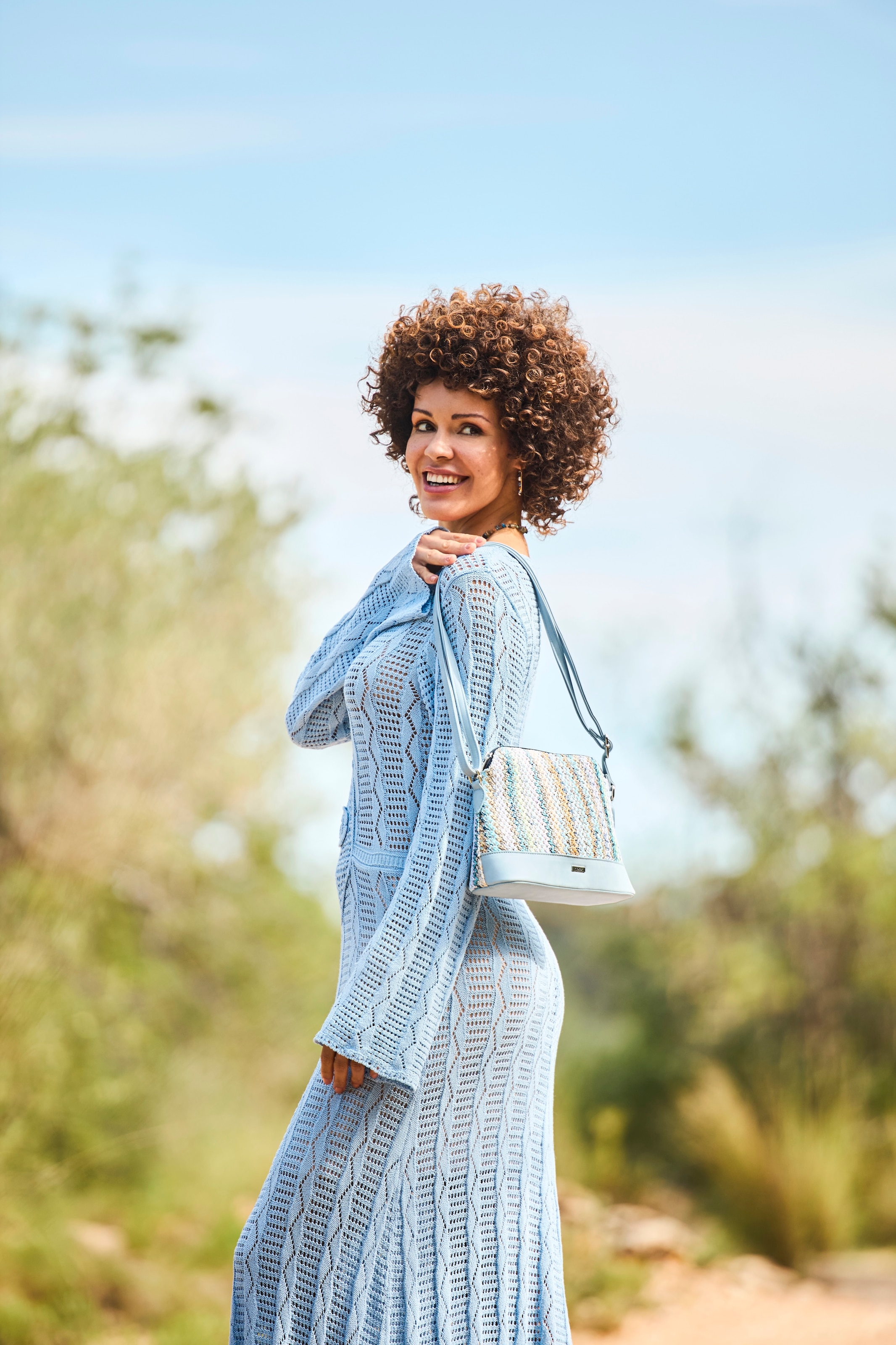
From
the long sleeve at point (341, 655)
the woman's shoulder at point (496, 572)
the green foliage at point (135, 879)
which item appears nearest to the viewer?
the woman's shoulder at point (496, 572)

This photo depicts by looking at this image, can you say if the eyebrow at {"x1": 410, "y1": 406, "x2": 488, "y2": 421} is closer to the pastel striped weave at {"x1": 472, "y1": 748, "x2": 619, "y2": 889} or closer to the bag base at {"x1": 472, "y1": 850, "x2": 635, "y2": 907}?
the pastel striped weave at {"x1": 472, "y1": 748, "x2": 619, "y2": 889}

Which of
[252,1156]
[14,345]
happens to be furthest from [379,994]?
[14,345]

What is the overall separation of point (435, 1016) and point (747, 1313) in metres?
6.15

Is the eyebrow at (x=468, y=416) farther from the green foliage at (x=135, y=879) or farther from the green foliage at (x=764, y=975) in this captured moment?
the green foliage at (x=764, y=975)

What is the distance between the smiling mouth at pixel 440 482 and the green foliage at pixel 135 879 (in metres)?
3.60

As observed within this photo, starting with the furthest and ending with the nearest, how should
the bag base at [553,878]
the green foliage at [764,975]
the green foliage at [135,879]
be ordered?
the green foliage at [764,975] < the green foliage at [135,879] < the bag base at [553,878]

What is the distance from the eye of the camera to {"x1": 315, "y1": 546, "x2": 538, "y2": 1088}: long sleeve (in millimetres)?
1884

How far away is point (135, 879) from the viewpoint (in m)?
7.39

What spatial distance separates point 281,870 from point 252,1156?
6.69ft

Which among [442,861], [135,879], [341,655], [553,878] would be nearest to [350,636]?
[341,655]

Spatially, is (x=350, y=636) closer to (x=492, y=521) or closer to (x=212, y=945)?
(x=492, y=521)

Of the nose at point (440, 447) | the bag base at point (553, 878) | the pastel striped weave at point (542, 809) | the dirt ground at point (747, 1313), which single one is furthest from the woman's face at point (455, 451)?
the dirt ground at point (747, 1313)

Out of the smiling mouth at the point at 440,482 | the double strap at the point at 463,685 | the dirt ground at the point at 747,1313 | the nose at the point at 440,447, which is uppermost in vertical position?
the nose at the point at 440,447

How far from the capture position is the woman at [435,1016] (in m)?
1.91
